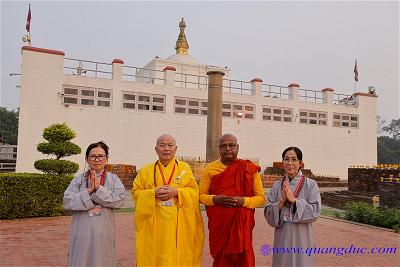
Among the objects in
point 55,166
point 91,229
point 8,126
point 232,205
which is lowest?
point 91,229

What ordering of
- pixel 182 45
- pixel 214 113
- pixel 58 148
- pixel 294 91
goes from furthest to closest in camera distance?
1. pixel 182 45
2. pixel 294 91
3. pixel 214 113
4. pixel 58 148

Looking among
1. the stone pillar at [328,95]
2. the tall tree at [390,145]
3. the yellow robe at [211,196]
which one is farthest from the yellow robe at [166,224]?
the tall tree at [390,145]

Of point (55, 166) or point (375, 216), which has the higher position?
point (55, 166)

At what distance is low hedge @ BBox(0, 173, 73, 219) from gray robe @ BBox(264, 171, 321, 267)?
761 centimetres

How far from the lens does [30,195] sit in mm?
9359

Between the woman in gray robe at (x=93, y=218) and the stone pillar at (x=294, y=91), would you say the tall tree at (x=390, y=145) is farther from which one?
the woman in gray robe at (x=93, y=218)

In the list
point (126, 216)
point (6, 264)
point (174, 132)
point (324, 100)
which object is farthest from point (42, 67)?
point (324, 100)

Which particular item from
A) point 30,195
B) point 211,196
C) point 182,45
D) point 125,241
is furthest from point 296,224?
point 182,45

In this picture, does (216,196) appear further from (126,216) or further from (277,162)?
(277,162)

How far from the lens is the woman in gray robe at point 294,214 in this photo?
3535mm

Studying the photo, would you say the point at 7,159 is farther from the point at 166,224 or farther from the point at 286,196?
the point at 286,196

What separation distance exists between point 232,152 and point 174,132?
17.3m

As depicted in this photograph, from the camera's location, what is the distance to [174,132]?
828 inches

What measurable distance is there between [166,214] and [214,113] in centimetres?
1231
